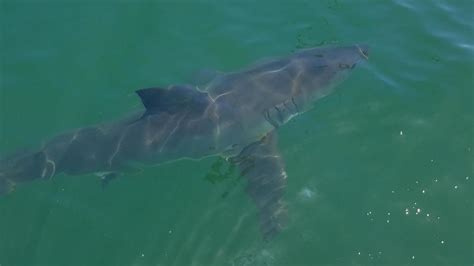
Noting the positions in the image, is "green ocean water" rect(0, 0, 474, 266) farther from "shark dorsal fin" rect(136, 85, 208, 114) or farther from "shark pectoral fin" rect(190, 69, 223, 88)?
"shark dorsal fin" rect(136, 85, 208, 114)

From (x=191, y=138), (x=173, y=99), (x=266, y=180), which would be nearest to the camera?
(x=266, y=180)

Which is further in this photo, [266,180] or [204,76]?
[204,76]

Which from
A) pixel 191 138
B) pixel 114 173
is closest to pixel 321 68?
pixel 191 138

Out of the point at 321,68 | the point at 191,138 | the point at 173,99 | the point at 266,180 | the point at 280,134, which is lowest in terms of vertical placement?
the point at 266,180

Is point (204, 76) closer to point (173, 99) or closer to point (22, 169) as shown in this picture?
point (173, 99)

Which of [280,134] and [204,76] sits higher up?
[204,76]

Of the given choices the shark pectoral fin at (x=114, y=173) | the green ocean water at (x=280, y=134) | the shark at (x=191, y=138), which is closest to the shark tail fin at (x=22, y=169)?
the shark at (x=191, y=138)

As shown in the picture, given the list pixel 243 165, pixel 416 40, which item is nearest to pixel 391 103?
pixel 416 40
